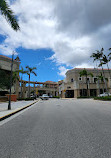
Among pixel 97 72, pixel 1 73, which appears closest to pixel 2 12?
pixel 1 73

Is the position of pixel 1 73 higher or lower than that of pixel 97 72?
lower

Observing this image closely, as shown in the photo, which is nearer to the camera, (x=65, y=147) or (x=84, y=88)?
(x=65, y=147)

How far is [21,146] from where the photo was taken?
3.29 m

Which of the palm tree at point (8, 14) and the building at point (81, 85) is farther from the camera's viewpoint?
the building at point (81, 85)

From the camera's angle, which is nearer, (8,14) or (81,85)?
(8,14)

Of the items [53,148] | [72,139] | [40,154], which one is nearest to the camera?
[40,154]

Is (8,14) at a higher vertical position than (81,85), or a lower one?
higher

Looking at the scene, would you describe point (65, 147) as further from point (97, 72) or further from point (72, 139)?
point (97, 72)

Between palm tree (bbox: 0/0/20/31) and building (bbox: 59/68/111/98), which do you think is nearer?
palm tree (bbox: 0/0/20/31)

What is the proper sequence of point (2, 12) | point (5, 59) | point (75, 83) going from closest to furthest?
1. point (2, 12)
2. point (5, 59)
3. point (75, 83)

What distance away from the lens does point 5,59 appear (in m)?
33.8

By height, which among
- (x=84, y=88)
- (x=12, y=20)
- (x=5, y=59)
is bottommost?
(x=84, y=88)

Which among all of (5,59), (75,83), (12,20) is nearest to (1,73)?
(5,59)

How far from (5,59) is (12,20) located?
25.1 m
